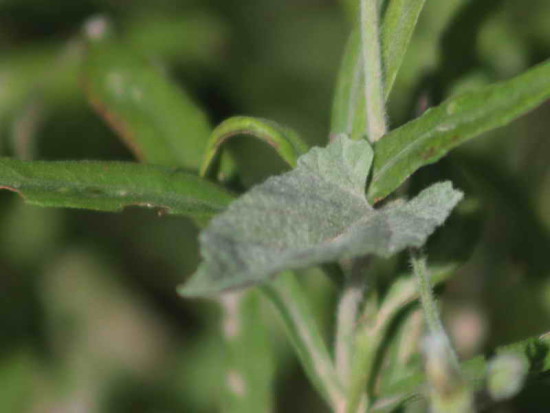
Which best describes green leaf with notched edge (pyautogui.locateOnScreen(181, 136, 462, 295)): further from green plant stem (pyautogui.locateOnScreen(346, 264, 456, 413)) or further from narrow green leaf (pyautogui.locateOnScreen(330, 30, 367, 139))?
green plant stem (pyautogui.locateOnScreen(346, 264, 456, 413))

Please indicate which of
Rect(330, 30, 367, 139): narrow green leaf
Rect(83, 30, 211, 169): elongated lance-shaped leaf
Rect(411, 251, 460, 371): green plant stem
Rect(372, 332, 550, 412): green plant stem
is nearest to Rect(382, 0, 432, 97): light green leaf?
Rect(330, 30, 367, 139): narrow green leaf

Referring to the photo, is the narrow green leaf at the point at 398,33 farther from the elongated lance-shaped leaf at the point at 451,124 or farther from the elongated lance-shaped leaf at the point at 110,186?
the elongated lance-shaped leaf at the point at 110,186

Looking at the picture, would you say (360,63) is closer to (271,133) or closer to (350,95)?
(350,95)

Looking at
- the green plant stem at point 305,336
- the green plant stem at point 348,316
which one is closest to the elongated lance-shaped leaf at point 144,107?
the green plant stem at point 305,336

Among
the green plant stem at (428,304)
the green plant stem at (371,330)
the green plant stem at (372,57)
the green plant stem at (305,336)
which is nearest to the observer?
the green plant stem at (428,304)

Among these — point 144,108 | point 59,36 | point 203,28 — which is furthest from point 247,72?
point 144,108

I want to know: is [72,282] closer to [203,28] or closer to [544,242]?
[203,28]
